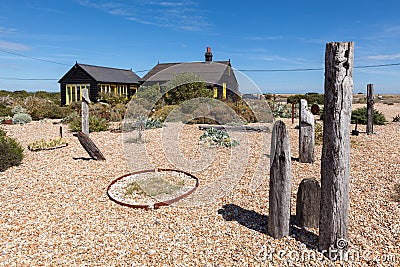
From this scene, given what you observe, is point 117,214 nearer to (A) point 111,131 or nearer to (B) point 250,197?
(B) point 250,197

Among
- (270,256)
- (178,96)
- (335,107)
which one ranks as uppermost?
(178,96)

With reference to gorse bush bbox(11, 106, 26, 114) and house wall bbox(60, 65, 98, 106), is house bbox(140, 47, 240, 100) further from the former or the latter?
gorse bush bbox(11, 106, 26, 114)

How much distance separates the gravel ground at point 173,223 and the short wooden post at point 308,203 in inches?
5.0

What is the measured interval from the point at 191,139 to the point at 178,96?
315 inches

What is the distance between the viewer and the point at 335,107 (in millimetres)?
2865

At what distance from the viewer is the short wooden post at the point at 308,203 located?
11.3ft

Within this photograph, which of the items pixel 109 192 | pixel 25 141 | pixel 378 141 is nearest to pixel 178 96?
pixel 25 141

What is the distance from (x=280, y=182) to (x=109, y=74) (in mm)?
23721

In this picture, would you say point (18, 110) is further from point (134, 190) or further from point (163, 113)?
point (134, 190)

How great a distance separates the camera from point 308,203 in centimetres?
351

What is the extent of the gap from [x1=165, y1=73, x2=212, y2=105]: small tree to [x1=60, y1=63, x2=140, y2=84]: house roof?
23.9ft

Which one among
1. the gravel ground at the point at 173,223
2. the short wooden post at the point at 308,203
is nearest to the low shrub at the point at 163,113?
the gravel ground at the point at 173,223

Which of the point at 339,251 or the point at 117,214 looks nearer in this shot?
the point at 339,251

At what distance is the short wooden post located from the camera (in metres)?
3.44
